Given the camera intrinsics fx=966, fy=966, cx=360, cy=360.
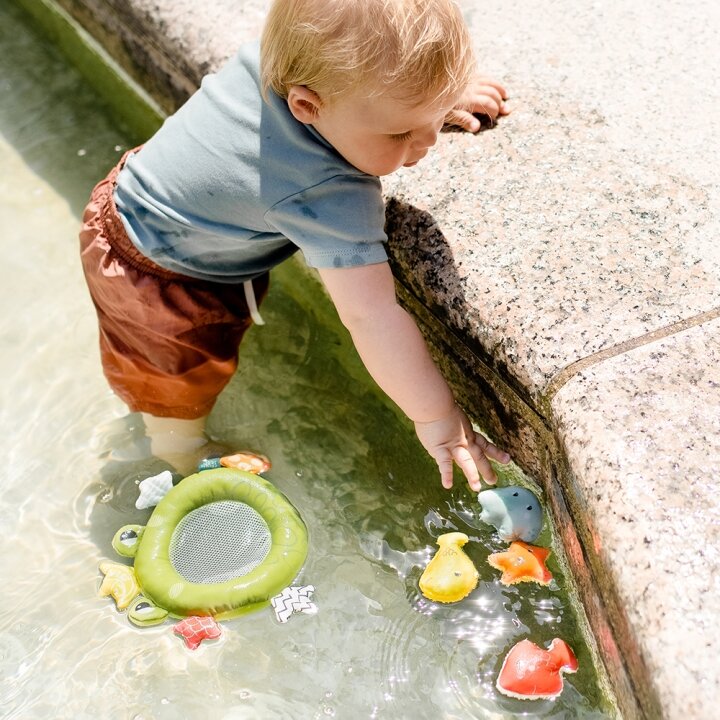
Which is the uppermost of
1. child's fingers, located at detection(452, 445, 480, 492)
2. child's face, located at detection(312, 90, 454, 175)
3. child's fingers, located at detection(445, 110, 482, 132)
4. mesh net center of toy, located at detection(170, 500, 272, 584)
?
child's face, located at detection(312, 90, 454, 175)

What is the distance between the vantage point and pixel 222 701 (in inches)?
85.7

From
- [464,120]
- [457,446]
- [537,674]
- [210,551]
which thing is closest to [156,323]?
[210,551]

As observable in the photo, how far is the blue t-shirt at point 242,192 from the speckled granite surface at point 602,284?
0.96 feet

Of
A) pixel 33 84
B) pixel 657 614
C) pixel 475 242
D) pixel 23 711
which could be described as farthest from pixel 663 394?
pixel 33 84

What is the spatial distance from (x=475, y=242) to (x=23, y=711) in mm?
1476

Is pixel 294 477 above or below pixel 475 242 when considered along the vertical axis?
below

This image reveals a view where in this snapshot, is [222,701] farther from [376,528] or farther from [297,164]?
[297,164]

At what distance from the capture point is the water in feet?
7.13

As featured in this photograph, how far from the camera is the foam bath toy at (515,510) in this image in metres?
2.14

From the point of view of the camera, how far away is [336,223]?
1927 mm

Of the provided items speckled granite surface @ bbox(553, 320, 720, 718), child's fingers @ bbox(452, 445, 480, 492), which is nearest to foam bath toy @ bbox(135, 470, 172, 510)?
child's fingers @ bbox(452, 445, 480, 492)

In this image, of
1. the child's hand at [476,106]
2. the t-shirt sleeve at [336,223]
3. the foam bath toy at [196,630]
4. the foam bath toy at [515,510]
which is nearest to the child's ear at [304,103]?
the t-shirt sleeve at [336,223]

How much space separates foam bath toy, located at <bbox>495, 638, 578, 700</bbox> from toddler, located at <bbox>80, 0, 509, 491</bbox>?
0.40 meters

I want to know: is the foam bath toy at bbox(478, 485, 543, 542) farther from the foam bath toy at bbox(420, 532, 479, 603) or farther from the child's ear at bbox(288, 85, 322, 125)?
the child's ear at bbox(288, 85, 322, 125)
